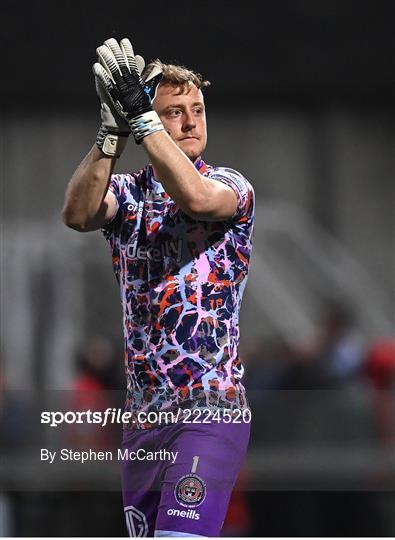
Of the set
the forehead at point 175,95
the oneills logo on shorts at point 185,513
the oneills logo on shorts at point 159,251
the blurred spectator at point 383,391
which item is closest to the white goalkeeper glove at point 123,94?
the forehead at point 175,95

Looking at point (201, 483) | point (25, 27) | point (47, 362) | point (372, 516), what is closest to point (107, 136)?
point (201, 483)

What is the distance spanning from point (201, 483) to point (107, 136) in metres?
0.96

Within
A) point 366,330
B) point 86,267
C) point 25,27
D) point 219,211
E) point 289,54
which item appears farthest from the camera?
point 86,267

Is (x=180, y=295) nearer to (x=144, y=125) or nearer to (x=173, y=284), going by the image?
(x=173, y=284)

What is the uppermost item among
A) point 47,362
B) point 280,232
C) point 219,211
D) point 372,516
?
point 219,211

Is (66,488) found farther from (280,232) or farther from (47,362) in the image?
(280,232)

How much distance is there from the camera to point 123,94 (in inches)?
121

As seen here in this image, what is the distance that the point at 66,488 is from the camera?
484cm

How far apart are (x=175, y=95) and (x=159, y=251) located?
1.47 ft

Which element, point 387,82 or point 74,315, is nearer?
point 387,82

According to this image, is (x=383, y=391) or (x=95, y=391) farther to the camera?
(x=383, y=391)

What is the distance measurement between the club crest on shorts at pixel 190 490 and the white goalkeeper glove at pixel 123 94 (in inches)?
35.2

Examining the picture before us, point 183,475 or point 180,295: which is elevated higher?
point 180,295

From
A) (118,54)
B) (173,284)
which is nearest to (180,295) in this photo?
(173,284)
